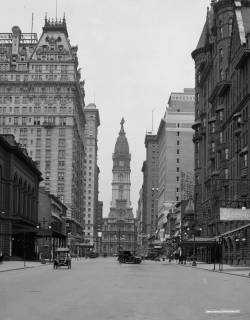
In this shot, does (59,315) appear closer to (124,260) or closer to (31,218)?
(124,260)

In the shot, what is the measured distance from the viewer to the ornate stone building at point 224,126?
8212 centimetres

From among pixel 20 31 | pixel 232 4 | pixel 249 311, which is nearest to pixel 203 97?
pixel 232 4

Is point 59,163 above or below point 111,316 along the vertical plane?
above

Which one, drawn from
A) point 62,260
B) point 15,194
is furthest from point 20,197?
point 62,260

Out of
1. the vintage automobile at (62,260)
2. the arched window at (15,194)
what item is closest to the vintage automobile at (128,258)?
the arched window at (15,194)

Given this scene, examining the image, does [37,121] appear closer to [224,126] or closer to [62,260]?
[224,126]

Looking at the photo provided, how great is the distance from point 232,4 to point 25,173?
148 feet

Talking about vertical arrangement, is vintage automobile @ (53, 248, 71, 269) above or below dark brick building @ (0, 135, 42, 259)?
below

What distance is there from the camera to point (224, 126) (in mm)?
99562

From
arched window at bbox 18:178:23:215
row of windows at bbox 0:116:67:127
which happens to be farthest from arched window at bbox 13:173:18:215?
row of windows at bbox 0:116:67:127

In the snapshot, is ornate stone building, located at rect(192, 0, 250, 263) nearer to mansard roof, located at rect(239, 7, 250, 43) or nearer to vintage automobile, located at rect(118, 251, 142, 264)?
mansard roof, located at rect(239, 7, 250, 43)

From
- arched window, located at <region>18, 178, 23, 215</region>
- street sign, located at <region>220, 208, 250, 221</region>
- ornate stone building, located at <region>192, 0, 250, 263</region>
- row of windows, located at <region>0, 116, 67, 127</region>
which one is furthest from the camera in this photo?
row of windows, located at <region>0, 116, 67, 127</region>

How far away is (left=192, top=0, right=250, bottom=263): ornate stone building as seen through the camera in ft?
269

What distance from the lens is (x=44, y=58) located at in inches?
6836
